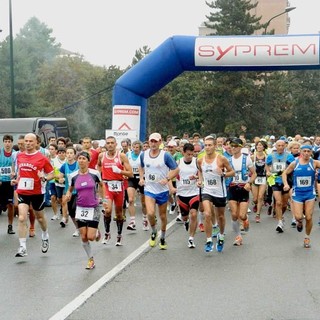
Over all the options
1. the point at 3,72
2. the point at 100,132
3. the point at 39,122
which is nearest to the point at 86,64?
the point at 3,72

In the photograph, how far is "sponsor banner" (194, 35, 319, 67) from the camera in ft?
66.8

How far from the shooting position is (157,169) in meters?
11.5

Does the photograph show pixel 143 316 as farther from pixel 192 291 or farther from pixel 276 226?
pixel 276 226

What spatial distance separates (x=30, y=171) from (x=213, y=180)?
2823mm

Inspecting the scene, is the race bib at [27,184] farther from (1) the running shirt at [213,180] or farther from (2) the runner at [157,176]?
(1) the running shirt at [213,180]

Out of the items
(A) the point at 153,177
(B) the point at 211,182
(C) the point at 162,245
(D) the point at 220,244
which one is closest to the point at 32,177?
(A) the point at 153,177

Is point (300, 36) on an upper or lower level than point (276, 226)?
upper

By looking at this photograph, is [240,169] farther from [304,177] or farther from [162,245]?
[162,245]

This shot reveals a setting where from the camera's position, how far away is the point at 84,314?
280 inches

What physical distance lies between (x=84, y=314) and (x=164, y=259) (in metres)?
3.61

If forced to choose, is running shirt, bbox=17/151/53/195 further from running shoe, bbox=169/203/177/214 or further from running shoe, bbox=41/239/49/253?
running shoe, bbox=169/203/177/214

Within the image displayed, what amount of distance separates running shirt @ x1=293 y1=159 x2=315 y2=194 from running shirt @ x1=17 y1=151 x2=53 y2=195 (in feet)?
13.2

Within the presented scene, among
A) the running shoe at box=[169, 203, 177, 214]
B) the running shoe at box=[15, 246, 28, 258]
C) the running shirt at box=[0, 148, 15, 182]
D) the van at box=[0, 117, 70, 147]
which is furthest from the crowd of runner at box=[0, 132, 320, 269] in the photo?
the van at box=[0, 117, 70, 147]

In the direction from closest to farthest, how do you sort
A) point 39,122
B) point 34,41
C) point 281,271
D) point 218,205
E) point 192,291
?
point 192,291, point 281,271, point 218,205, point 39,122, point 34,41
